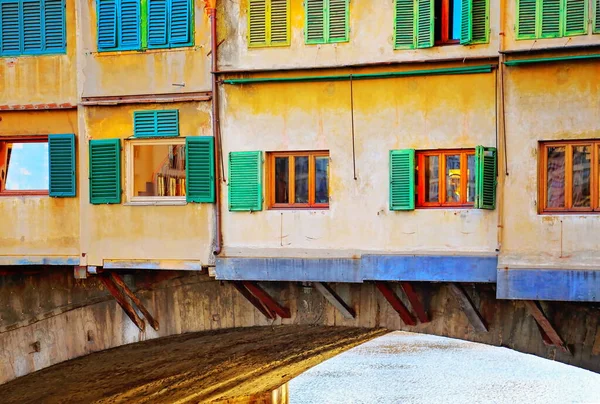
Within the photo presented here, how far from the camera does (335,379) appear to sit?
3803cm

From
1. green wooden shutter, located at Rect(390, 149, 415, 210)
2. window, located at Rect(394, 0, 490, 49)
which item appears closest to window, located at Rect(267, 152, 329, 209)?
green wooden shutter, located at Rect(390, 149, 415, 210)

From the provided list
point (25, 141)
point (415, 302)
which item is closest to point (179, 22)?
point (25, 141)

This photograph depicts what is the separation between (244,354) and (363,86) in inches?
295

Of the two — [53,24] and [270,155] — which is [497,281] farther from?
[53,24]

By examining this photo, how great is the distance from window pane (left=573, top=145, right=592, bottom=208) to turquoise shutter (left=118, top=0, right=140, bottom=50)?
5.38m

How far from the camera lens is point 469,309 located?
13969mm

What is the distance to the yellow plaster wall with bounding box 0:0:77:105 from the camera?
1521 centimetres

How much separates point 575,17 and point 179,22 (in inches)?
184

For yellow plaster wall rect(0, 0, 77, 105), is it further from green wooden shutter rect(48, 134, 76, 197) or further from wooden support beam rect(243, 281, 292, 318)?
wooden support beam rect(243, 281, 292, 318)

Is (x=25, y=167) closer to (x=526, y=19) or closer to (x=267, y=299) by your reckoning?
(x=267, y=299)

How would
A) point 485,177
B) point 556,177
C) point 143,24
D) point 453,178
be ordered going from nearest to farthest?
point 556,177 < point 485,177 < point 453,178 < point 143,24

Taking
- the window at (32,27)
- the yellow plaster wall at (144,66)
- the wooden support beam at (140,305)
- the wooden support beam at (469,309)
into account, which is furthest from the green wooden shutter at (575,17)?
the wooden support beam at (140,305)

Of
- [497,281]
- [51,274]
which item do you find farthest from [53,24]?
[497,281]

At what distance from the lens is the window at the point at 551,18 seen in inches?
503
